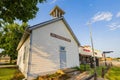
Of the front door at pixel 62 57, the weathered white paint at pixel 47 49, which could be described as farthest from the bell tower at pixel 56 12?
the front door at pixel 62 57

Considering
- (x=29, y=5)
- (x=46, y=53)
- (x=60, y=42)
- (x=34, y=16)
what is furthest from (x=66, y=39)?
(x=29, y=5)

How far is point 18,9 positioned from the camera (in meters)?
11.6

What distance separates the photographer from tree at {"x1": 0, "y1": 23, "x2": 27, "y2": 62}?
34469 mm

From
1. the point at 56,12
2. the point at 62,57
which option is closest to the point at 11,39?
the point at 56,12

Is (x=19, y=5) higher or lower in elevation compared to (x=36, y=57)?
higher

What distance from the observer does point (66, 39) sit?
56.1 ft

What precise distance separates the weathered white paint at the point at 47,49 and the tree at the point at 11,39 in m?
22.6

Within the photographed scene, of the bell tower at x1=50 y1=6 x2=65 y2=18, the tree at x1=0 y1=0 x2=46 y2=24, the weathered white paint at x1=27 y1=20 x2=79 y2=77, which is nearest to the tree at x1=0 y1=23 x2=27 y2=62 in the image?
the bell tower at x1=50 y1=6 x2=65 y2=18

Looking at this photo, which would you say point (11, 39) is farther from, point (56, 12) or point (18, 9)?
point (18, 9)

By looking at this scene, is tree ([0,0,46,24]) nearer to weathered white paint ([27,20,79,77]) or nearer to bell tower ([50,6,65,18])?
weathered white paint ([27,20,79,77])

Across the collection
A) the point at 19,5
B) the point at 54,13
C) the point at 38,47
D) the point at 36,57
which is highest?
the point at 54,13

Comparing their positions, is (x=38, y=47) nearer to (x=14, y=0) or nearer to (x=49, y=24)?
(x=49, y=24)

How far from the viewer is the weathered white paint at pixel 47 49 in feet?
38.8

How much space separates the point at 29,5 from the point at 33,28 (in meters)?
2.32
